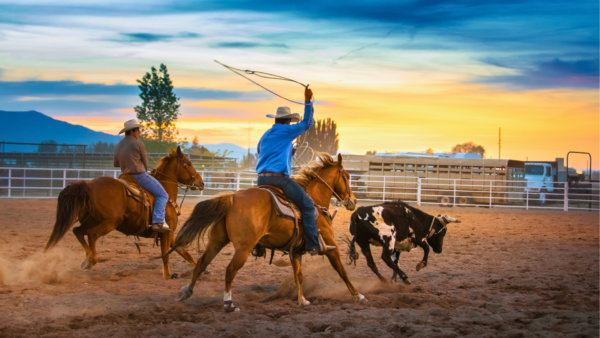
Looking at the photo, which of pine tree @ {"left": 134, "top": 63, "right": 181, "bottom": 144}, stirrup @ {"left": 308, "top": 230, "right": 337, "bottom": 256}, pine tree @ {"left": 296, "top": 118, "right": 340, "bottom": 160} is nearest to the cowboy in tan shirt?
stirrup @ {"left": 308, "top": 230, "right": 337, "bottom": 256}

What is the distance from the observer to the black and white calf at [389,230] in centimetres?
572

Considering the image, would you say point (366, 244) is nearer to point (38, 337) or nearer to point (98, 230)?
point (98, 230)

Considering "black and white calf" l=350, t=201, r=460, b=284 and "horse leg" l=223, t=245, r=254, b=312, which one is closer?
"horse leg" l=223, t=245, r=254, b=312

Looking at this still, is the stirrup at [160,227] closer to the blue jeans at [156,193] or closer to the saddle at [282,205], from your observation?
the blue jeans at [156,193]

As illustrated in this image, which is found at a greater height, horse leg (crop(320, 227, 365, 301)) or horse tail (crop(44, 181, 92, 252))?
horse tail (crop(44, 181, 92, 252))

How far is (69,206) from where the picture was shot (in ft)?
17.1

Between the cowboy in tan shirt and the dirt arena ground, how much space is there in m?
0.76

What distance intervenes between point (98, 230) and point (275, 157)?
8.12 feet

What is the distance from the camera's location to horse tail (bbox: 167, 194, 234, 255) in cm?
426

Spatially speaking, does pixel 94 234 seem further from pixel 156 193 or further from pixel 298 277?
pixel 298 277

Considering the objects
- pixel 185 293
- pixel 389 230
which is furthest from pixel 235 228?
pixel 389 230

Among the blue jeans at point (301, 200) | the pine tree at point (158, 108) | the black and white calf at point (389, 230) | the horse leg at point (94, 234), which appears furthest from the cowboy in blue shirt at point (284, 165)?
the pine tree at point (158, 108)

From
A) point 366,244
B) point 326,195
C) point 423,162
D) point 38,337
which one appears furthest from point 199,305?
point 423,162

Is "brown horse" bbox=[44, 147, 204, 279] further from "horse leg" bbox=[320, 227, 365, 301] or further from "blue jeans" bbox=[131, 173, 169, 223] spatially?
"horse leg" bbox=[320, 227, 365, 301]
